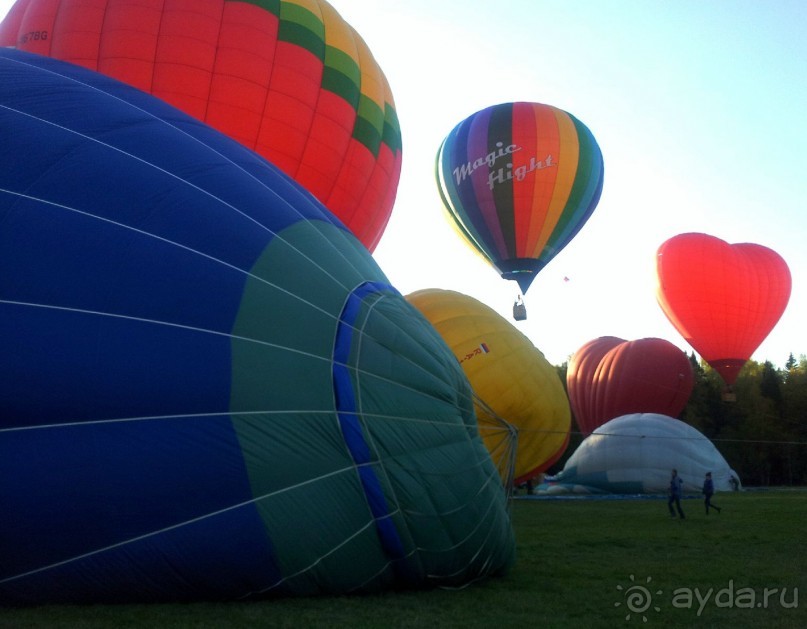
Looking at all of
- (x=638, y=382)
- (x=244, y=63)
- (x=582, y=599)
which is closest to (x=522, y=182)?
(x=244, y=63)

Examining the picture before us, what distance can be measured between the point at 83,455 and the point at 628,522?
339 inches

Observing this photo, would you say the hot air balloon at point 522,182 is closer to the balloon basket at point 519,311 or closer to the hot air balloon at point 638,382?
the balloon basket at point 519,311

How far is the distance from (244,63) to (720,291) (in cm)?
1831

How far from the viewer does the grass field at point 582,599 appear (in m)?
3.91

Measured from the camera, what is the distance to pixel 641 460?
1994cm

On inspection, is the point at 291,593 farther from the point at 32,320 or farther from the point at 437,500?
the point at 32,320

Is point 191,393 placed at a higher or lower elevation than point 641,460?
higher

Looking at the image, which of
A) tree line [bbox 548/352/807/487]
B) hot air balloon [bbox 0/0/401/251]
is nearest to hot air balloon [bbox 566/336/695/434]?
tree line [bbox 548/352/807/487]

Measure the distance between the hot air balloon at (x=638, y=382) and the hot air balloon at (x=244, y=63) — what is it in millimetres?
18454

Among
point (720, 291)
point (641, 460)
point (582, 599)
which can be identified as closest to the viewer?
point (582, 599)

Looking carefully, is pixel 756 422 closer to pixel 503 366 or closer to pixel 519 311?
pixel 519 311

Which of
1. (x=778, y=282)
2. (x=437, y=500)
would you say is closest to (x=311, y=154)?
(x=437, y=500)

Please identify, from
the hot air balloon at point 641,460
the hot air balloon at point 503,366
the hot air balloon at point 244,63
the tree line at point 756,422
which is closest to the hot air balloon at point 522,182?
the hot air balloon at point 641,460

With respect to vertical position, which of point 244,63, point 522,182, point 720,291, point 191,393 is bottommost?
point 191,393
